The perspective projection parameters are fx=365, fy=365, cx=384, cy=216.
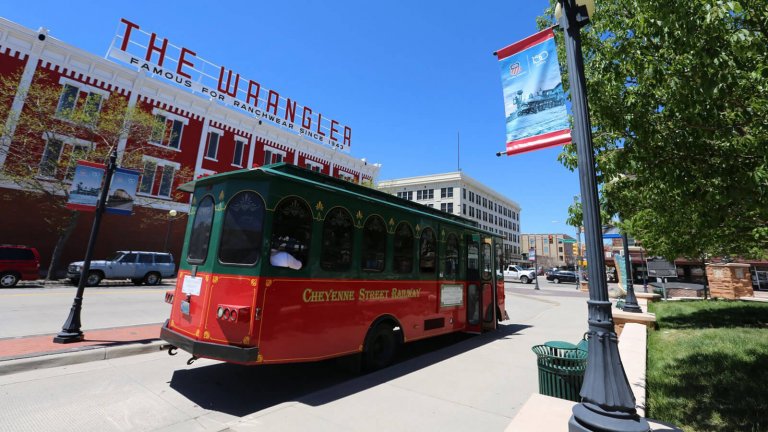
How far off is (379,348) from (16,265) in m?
19.6

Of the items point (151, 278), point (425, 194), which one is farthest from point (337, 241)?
point (425, 194)

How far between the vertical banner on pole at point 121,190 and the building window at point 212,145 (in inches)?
820

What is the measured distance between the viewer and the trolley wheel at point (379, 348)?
6488 mm

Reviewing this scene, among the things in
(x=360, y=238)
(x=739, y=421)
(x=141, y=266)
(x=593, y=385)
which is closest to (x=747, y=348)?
(x=739, y=421)

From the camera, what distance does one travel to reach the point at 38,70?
2125cm

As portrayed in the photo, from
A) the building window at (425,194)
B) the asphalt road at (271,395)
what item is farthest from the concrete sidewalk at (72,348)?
the building window at (425,194)

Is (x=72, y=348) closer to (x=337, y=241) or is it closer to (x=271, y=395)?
(x=271, y=395)

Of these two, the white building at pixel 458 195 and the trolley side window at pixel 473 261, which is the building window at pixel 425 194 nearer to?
the white building at pixel 458 195

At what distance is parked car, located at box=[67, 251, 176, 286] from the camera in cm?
1877

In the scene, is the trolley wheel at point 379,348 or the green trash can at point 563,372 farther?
the trolley wheel at point 379,348

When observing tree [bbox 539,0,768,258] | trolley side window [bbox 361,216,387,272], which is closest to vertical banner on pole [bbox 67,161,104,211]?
trolley side window [bbox 361,216,387,272]

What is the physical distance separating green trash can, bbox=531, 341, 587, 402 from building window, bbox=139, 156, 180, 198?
91.0 feet

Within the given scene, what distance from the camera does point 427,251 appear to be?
26.3 ft

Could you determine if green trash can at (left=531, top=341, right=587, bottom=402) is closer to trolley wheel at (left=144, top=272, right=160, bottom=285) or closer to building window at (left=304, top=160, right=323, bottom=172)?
trolley wheel at (left=144, top=272, right=160, bottom=285)
